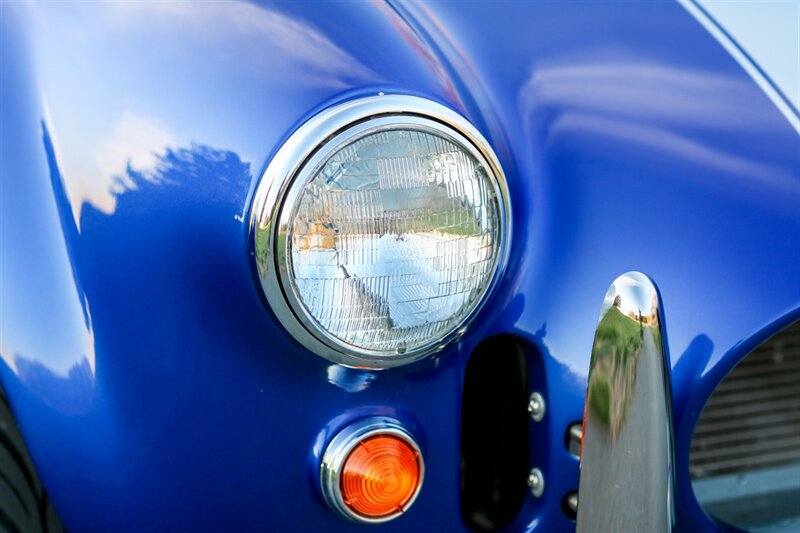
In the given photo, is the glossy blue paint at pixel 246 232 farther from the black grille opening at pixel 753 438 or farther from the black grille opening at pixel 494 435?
the black grille opening at pixel 753 438

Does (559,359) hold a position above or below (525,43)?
below

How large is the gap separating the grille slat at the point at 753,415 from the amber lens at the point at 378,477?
20.0 inches

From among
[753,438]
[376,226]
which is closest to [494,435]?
[376,226]

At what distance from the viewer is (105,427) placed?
778 millimetres

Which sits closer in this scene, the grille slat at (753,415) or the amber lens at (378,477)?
the amber lens at (378,477)

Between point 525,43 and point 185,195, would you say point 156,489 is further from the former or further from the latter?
point 525,43

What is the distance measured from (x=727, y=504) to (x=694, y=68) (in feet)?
1.82

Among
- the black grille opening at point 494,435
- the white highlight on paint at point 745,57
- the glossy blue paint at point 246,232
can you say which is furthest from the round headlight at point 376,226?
the white highlight on paint at point 745,57

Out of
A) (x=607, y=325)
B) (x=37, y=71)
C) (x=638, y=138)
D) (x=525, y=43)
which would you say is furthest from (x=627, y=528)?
(x=37, y=71)

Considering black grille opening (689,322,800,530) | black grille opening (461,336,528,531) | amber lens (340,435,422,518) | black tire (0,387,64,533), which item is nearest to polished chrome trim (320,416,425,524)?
amber lens (340,435,422,518)

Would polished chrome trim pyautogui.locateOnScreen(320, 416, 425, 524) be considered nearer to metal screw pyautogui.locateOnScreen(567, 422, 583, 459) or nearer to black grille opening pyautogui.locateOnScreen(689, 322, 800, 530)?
metal screw pyautogui.locateOnScreen(567, 422, 583, 459)

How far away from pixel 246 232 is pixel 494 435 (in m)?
0.36

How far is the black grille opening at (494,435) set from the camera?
3.00 feet

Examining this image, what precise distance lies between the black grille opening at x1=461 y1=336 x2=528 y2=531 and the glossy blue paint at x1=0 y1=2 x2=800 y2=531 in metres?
0.03
